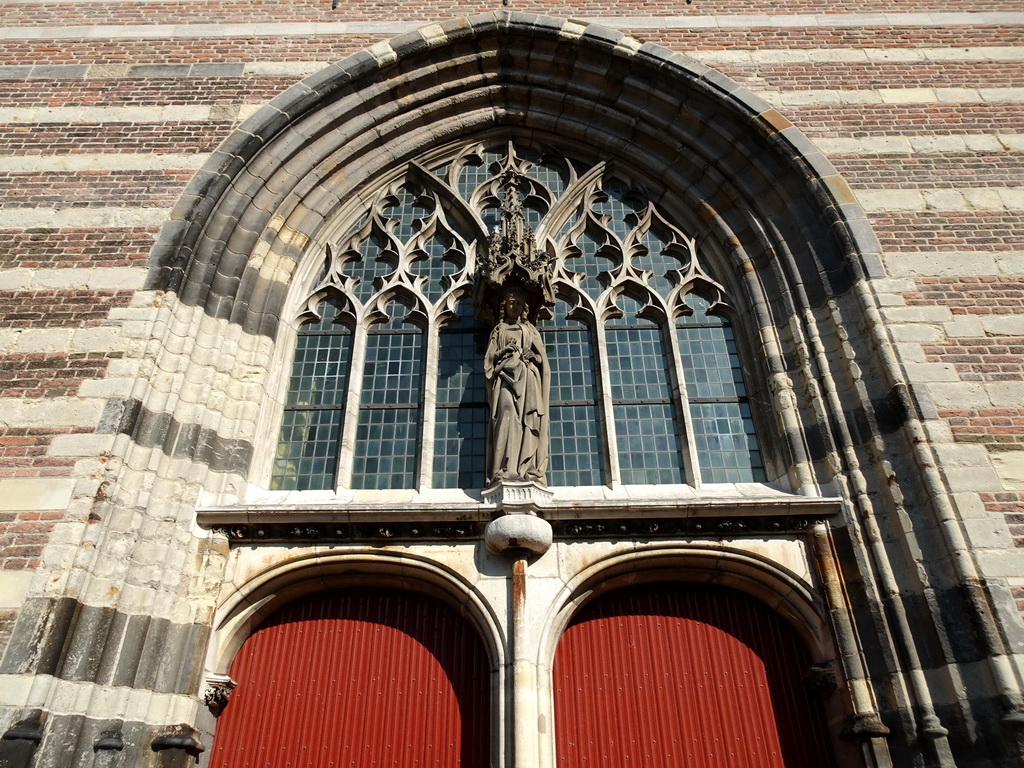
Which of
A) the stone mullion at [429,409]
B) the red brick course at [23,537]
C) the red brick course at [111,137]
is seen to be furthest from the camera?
the red brick course at [111,137]

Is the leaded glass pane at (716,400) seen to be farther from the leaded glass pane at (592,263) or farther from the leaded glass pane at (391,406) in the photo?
the leaded glass pane at (391,406)

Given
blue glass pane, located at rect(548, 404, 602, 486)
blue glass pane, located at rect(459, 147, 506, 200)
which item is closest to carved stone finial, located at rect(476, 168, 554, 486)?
blue glass pane, located at rect(548, 404, 602, 486)

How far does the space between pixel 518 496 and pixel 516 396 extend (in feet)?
2.72

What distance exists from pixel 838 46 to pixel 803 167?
194cm

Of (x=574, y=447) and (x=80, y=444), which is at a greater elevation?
(x=574, y=447)

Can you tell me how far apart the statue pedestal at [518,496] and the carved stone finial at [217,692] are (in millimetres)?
2211

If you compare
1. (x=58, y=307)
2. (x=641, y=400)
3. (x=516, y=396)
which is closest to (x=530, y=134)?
(x=641, y=400)

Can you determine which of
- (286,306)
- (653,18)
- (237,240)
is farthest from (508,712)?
(653,18)

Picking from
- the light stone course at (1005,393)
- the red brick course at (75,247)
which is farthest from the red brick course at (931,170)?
the red brick course at (75,247)

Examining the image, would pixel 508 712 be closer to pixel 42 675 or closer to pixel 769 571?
pixel 769 571

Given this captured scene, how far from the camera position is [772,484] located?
6.22 metres

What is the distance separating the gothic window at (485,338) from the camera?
6.43 metres

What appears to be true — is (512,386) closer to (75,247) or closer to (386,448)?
(386,448)

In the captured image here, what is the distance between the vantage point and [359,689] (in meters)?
5.41
